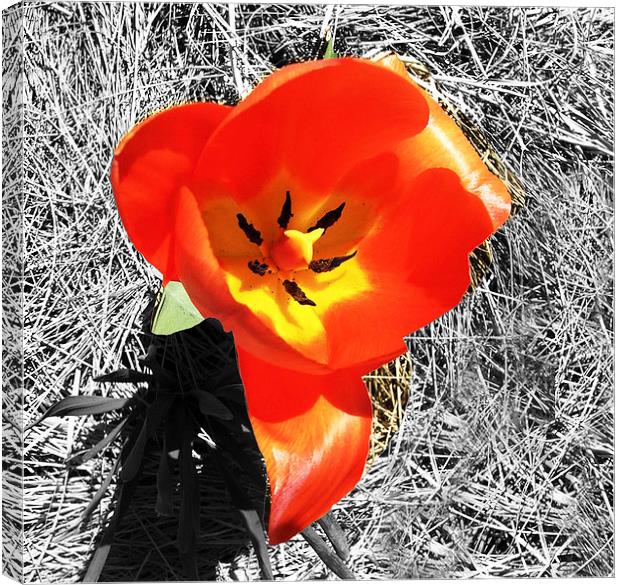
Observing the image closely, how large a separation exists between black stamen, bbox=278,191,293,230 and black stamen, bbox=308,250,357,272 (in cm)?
4

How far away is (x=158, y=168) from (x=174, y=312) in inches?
4.2

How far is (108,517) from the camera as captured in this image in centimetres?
102

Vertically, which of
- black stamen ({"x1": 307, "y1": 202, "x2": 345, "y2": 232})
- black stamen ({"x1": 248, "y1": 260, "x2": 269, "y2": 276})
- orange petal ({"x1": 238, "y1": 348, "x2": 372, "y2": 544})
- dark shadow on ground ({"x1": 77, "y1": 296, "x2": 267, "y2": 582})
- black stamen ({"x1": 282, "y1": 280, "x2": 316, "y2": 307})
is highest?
black stamen ({"x1": 307, "y1": 202, "x2": 345, "y2": 232})

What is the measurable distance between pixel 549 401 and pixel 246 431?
364 millimetres

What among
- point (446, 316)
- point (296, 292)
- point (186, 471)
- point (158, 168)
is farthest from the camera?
point (446, 316)

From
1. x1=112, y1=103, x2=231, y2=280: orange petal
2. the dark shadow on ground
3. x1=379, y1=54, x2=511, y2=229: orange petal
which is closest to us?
x1=112, y1=103, x2=231, y2=280: orange petal

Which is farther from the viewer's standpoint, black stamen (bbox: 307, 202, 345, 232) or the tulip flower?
black stamen (bbox: 307, 202, 345, 232)

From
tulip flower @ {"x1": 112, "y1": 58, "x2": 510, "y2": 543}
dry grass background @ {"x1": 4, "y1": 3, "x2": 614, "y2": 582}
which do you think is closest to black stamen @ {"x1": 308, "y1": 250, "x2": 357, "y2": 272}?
tulip flower @ {"x1": 112, "y1": 58, "x2": 510, "y2": 543}

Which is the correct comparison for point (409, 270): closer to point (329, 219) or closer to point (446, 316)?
point (329, 219)

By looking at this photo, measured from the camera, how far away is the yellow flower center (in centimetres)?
78

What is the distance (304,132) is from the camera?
0.78 meters

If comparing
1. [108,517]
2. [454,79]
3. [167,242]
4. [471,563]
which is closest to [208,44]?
[454,79]

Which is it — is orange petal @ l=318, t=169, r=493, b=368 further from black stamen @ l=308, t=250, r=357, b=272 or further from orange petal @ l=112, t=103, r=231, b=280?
orange petal @ l=112, t=103, r=231, b=280

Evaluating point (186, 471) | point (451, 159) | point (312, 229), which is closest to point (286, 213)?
point (312, 229)
